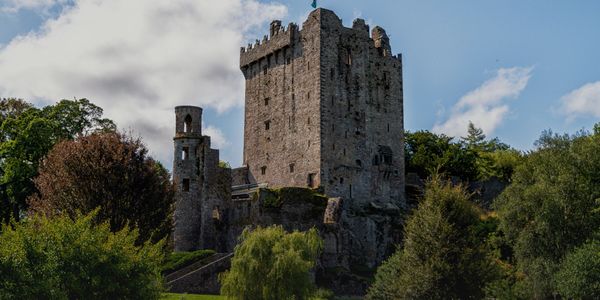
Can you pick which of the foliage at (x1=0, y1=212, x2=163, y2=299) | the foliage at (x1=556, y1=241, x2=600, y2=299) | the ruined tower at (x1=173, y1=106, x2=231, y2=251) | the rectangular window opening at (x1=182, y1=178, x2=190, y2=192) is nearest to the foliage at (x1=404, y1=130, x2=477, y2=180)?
the ruined tower at (x1=173, y1=106, x2=231, y2=251)

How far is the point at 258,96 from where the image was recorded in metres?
70.2

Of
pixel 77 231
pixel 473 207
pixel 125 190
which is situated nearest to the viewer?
pixel 77 231

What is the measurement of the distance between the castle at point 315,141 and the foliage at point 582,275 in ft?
63.8

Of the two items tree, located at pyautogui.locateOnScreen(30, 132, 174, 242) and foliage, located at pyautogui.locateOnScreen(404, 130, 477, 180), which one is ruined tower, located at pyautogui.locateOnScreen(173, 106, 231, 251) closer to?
tree, located at pyautogui.locateOnScreen(30, 132, 174, 242)

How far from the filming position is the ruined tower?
53.8 metres

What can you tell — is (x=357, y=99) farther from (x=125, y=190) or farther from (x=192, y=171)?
(x=125, y=190)

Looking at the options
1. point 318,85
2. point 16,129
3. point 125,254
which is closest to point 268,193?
point 318,85

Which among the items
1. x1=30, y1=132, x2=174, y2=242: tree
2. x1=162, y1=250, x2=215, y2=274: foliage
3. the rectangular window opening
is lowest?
x1=162, y1=250, x2=215, y2=274: foliage

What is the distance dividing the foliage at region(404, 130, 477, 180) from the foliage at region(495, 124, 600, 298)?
1226 inches

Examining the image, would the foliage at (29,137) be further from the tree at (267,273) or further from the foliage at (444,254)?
the foliage at (444,254)

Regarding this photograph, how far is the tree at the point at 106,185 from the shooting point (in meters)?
38.1

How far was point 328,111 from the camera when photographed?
2515 inches

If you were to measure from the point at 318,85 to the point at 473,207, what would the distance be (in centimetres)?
3027

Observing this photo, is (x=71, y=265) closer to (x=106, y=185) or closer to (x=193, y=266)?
(x=106, y=185)
